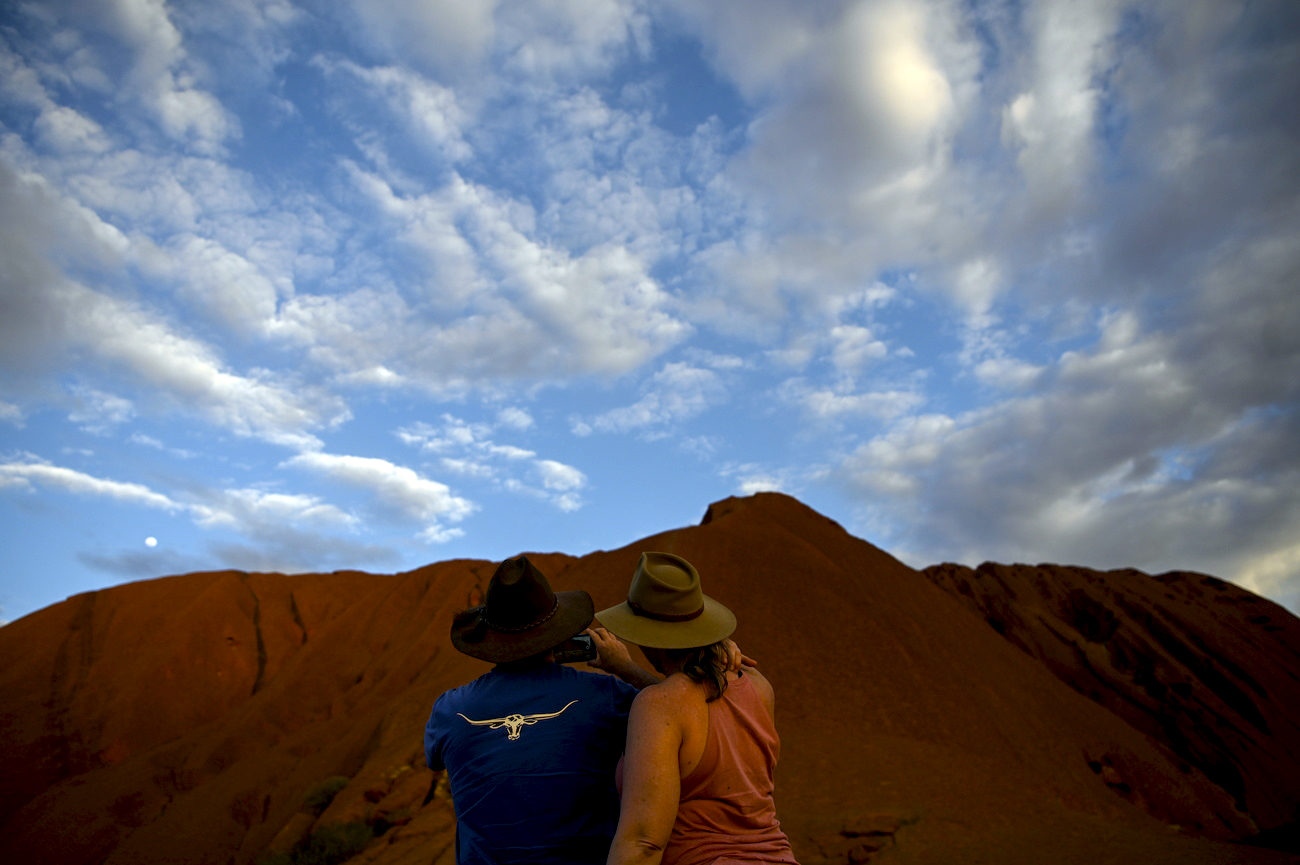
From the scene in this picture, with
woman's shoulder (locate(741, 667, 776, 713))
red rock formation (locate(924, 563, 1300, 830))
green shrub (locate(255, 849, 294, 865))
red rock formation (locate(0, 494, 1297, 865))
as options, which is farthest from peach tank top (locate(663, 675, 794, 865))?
red rock formation (locate(924, 563, 1300, 830))

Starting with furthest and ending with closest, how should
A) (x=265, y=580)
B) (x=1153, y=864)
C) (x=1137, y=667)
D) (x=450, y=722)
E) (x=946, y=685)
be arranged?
(x=265, y=580) → (x=1137, y=667) → (x=946, y=685) → (x=1153, y=864) → (x=450, y=722)

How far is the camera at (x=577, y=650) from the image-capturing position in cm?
256

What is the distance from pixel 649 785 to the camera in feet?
6.08

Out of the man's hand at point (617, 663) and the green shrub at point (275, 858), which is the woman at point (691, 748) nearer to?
the man's hand at point (617, 663)

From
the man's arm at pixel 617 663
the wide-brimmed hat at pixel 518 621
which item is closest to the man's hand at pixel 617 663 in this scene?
the man's arm at pixel 617 663

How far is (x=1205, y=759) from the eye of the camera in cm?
2519

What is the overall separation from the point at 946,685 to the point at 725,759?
17336 millimetres

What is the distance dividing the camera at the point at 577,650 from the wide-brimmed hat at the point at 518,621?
4.0 inches

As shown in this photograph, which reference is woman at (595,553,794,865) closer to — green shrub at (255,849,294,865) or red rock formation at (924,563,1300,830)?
green shrub at (255,849,294,865)

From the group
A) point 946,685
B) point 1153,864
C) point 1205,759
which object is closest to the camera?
point 1153,864

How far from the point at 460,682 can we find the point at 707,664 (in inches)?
699

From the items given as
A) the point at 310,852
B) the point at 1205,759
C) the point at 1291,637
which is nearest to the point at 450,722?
the point at 310,852

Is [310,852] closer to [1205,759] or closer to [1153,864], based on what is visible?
[1153,864]

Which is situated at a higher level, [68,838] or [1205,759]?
[1205,759]
